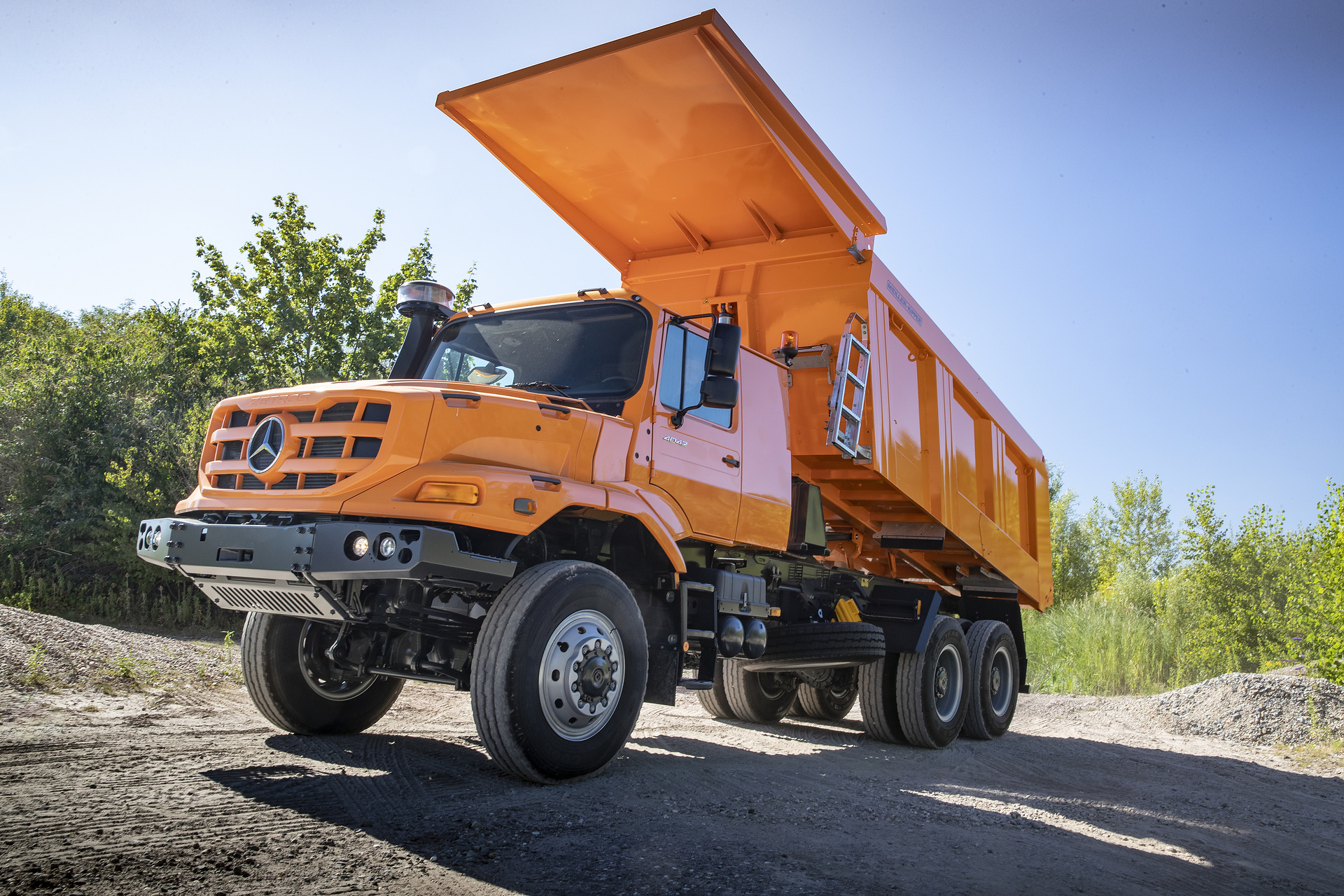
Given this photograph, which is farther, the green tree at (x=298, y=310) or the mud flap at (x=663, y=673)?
the green tree at (x=298, y=310)

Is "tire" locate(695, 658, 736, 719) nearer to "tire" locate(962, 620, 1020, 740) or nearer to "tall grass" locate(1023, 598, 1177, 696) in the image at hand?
"tire" locate(962, 620, 1020, 740)

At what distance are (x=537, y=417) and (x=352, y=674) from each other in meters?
2.30

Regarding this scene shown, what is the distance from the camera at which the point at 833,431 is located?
263 inches

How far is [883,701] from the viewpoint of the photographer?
803 cm

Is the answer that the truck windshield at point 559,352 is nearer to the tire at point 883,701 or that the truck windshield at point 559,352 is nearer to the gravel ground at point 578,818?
the gravel ground at point 578,818

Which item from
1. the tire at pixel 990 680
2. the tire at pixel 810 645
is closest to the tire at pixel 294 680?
the tire at pixel 810 645

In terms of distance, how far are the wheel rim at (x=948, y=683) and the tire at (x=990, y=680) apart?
0.28 meters

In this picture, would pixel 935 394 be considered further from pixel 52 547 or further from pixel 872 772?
pixel 52 547

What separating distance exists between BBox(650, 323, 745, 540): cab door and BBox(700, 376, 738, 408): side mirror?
0.87 feet

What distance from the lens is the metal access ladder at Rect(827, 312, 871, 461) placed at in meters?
6.77

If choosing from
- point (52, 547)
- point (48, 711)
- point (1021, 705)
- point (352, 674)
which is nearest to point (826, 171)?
point (352, 674)

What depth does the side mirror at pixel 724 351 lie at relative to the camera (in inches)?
216

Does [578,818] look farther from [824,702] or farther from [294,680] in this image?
[824,702]

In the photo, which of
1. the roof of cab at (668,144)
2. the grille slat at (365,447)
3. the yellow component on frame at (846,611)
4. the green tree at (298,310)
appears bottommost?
the yellow component on frame at (846,611)
